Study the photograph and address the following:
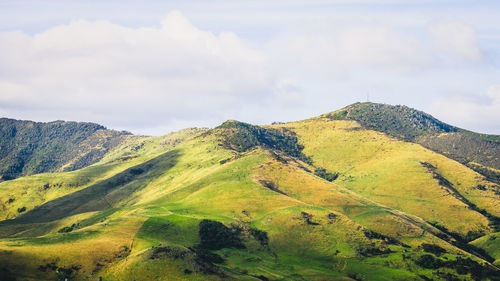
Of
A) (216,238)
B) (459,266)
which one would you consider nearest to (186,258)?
(216,238)

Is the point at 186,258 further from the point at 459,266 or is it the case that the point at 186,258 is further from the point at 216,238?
the point at 459,266

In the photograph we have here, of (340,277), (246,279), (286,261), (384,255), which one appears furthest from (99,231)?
(384,255)

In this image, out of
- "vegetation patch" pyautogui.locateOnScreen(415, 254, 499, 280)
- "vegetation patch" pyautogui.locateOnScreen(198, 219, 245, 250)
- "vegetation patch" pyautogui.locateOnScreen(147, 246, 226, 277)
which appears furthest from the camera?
"vegetation patch" pyautogui.locateOnScreen(415, 254, 499, 280)

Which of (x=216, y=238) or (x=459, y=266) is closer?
(x=216, y=238)

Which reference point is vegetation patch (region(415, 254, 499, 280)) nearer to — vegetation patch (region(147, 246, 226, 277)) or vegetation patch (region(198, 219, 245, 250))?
vegetation patch (region(198, 219, 245, 250))

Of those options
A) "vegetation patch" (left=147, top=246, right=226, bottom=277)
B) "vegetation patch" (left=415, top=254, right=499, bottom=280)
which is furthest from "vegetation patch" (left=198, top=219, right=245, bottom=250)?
"vegetation patch" (left=415, top=254, right=499, bottom=280)

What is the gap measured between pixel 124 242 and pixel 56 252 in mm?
30003

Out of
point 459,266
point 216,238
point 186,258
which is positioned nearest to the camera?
point 186,258

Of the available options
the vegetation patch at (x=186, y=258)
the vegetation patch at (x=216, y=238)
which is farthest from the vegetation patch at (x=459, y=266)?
the vegetation patch at (x=186, y=258)

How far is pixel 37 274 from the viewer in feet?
404

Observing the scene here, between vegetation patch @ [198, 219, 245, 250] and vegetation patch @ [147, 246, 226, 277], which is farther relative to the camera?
vegetation patch @ [198, 219, 245, 250]

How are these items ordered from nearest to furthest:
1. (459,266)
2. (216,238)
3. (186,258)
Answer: (186,258) < (216,238) < (459,266)

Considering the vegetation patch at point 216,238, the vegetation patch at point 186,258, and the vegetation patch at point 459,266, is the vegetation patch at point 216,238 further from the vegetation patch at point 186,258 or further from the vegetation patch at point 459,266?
the vegetation patch at point 459,266

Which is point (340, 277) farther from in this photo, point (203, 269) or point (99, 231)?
point (99, 231)
